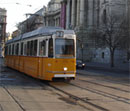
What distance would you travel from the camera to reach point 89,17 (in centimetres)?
6669

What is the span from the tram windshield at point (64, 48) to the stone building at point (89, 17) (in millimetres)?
36321

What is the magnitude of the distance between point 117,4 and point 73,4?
69.1ft

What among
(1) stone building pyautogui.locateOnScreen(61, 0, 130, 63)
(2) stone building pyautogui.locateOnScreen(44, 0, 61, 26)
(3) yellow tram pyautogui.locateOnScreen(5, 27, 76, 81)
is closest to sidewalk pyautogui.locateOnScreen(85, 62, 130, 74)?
(1) stone building pyautogui.locateOnScreen(61, 0, 130, 63)

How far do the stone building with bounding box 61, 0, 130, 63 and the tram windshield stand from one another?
119ft

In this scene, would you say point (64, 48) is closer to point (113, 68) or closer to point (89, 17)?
point (113, 68)

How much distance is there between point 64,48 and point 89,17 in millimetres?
54927

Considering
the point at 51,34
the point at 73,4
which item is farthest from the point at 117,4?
the point at 51,34

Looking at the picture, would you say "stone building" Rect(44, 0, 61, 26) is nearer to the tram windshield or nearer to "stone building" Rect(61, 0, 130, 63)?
"stone building" Rect(61, 0, 130, 63)

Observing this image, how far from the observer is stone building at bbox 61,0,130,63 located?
5603cm

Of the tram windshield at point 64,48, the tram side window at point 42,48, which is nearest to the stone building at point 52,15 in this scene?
the tram side window at point 42,48

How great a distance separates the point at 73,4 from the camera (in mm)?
74500

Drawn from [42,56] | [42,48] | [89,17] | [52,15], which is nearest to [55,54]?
[42,56]

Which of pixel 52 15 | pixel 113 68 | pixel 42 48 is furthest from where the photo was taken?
pixel 52 15

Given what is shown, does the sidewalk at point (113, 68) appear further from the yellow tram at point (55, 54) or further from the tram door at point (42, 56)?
the tram door at point (42, 56)
